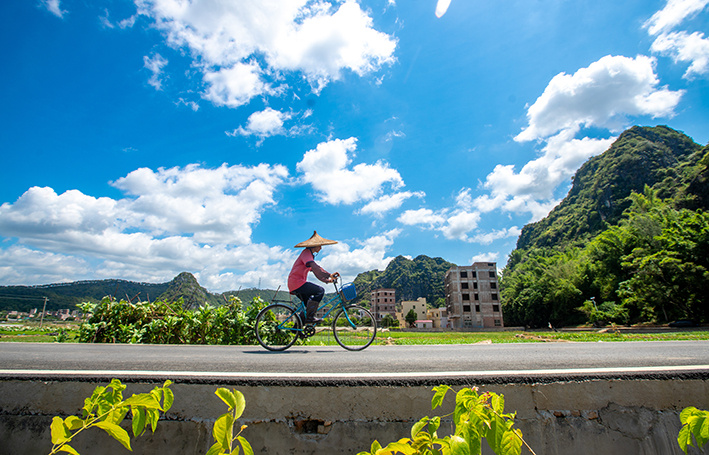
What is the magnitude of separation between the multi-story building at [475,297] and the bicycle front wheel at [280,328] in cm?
7196

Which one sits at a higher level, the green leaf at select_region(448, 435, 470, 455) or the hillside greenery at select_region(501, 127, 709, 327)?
the hillside greenery at select_region(501, 127, 709, 327)

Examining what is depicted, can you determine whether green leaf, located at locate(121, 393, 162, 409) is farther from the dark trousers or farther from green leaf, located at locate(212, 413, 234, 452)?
the dark trousers

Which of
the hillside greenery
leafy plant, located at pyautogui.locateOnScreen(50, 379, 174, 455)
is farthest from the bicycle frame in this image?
the hillside greenery

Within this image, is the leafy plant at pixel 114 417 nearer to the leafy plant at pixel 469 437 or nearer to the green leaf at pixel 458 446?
the leafy plant at pixel 469 437

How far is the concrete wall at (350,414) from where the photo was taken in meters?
2.11

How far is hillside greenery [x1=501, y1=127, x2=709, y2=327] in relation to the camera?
25.6 m

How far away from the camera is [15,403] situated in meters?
2.33

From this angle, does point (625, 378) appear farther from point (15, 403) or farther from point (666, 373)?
point (15, 403)

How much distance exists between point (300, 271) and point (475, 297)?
76.6 m

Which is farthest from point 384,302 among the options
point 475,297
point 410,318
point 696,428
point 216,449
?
point 216,449

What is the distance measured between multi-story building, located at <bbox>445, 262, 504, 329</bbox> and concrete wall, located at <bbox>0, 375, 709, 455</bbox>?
7470 cm

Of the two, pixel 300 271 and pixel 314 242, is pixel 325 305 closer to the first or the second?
pixel 300 271

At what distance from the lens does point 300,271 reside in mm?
5926

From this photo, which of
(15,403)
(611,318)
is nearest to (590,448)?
(15,403)
